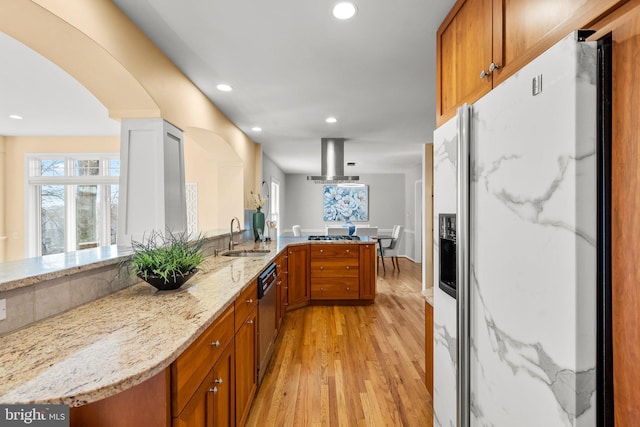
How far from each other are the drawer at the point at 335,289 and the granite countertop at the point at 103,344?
267 cm

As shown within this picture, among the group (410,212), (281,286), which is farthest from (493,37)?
(410,212)

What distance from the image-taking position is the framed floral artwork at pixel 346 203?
8.97m

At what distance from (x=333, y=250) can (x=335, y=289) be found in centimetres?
52

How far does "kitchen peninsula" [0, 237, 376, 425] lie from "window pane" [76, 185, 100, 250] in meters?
4.67

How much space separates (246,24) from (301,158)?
4.59 m

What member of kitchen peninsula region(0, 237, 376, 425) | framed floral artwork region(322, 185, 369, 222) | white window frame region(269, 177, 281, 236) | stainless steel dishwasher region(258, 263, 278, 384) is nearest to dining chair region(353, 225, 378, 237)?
white window frame region(269, 177, 281, 236)

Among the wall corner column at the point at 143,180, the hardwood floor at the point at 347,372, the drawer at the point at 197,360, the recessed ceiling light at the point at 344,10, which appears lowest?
the hardwood floor at the point at 347,372

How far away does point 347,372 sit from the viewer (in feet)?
7.98

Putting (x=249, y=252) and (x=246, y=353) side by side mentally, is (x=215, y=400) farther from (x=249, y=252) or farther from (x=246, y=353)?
(x=249, y=252)

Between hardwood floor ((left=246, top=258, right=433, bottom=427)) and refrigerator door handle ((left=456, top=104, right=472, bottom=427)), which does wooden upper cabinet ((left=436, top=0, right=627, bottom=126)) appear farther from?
hardwood floor ((left=246, top=258, right=433, bottom=427))

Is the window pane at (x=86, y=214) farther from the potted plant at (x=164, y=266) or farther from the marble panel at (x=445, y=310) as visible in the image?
the marble panel at (x=445, y=310)

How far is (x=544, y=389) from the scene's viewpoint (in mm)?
838

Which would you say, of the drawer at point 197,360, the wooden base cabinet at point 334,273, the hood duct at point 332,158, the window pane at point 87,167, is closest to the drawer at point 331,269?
the wooden base cabinet at point 334,273

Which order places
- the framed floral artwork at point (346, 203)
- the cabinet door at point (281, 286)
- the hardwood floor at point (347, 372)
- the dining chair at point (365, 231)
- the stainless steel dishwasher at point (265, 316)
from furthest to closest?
1. the framed floral artwork at point (346, 203)
2. the dining chair at point (365, 231)
3. the cabinet door at point (281, 286)
4. the stainless steel dishwasher at point (265, 316)
5. the hardwood floor at point (347, 372)
